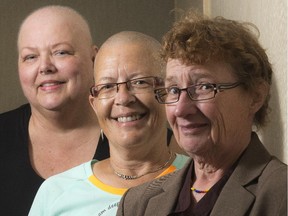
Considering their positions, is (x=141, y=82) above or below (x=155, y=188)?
above

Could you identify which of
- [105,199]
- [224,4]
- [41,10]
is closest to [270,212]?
[105,199]

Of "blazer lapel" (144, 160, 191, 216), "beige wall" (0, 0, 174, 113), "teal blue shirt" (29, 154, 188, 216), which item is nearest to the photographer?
"blazer lapel" (144, 160, 191, 216)

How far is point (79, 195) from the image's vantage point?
162 centimetres

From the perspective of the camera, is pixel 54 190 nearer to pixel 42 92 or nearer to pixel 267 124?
pixel 42 92

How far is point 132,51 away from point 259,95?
21.2 inches

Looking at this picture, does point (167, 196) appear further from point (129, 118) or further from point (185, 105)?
point (129, 118)

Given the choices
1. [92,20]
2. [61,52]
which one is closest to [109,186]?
[61,52]

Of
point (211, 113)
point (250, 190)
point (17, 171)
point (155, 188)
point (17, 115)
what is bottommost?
point (17, 171)

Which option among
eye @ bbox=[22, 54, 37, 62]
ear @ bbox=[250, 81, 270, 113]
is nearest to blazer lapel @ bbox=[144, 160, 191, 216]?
ear @ bbox=[250, 81, 270, 113]

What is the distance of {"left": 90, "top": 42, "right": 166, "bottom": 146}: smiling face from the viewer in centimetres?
159

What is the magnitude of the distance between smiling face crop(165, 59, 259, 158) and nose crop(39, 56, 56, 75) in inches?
36.0

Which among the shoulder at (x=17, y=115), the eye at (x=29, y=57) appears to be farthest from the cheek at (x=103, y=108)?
the shoulder at (x=17, y=115)

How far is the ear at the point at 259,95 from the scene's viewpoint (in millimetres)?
1183

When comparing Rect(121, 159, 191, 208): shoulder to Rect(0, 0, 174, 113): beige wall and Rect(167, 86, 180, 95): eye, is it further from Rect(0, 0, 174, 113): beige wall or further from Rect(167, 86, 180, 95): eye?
Rect(0, 0, 174, 113): beige wall
